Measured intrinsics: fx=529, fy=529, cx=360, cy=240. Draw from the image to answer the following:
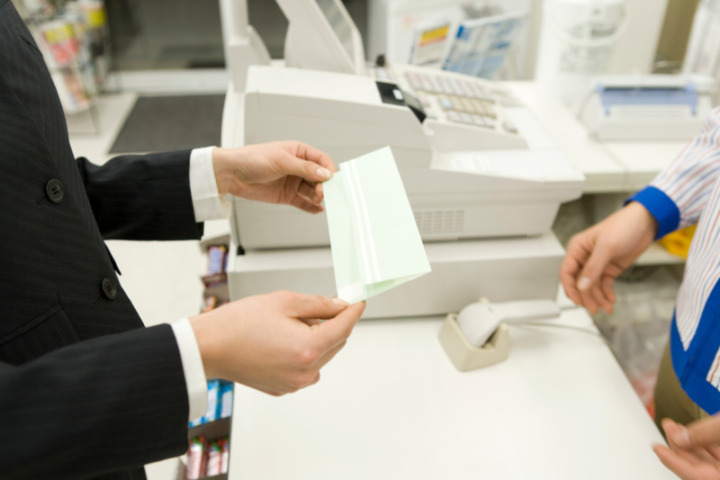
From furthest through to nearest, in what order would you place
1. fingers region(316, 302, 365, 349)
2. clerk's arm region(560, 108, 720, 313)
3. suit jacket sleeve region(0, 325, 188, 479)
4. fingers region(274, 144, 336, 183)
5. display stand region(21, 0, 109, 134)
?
display stand region(21, 0, 109, 134), clerk's arm region(560, 108, 720, 313), fingers region(274, 144, 336, 183), fingers region(316, 302, 365, 349), suit jacket sleeve region(0, 325, 188, 479)

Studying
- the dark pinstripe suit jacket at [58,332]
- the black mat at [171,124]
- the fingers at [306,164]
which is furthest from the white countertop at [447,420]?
the black mat at [171,124]

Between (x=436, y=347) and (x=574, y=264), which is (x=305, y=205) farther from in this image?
(x=574, y=264)

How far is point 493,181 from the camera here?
93 centimetres

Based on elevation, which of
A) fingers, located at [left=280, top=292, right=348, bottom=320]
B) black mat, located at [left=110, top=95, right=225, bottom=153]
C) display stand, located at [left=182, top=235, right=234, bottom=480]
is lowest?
black mat, located at [left=110, top=95, right=225, bottom=153]

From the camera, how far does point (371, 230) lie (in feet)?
2.09

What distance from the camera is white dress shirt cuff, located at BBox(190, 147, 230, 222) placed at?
79cm

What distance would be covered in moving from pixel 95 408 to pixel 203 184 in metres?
0.40

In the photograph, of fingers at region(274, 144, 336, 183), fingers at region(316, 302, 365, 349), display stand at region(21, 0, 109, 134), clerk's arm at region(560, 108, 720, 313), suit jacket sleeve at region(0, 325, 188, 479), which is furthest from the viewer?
display stand at region(21, 0, 109, 134)

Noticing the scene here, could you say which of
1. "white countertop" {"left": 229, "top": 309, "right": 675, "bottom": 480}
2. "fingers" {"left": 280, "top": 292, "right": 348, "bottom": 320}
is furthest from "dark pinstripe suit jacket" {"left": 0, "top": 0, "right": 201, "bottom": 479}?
"white countertop" {"left": 229, "top": 309, "right": 675, "bottom": 480}

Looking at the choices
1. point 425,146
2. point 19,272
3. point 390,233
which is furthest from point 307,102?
point 19,272

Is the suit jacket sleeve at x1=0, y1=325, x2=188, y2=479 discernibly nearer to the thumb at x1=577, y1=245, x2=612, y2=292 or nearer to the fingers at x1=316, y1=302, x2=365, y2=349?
the fingers at x1=316, y1=302, x2=365, y2=349

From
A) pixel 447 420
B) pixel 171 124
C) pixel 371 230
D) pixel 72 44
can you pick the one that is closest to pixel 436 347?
pixel 447 420

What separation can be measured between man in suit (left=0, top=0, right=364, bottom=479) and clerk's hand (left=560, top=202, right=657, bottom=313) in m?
0.53

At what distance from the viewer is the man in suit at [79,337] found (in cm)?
45
